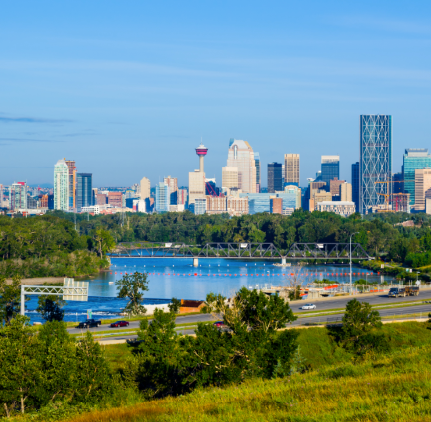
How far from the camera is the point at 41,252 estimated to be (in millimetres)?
80188

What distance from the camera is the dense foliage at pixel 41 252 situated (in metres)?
75.4

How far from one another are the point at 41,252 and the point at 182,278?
2118 cm

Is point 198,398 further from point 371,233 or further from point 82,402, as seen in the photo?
point 371,233

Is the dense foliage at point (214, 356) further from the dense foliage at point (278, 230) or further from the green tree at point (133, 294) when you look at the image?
the dense foliage at point (278, 230)

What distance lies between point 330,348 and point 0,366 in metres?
16.7

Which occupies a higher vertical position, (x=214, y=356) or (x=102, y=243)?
(x=102, y=243)

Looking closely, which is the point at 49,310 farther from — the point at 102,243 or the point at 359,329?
the point at 102,243

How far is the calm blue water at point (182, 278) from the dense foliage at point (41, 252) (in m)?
3.21

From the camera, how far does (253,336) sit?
22.2 meters

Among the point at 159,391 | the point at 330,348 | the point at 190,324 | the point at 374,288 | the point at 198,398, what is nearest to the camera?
the point at 198,398

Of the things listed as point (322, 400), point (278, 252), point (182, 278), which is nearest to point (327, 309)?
point (322, 400)

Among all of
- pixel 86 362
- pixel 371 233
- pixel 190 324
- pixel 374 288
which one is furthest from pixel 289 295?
pixel 371 233

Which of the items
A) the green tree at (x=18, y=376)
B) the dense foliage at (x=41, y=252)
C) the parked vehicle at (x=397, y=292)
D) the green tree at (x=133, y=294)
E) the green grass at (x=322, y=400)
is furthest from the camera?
the dense foliage at (x=41, y=252)

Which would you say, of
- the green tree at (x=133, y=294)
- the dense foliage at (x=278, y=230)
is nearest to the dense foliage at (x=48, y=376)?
the green tree at (x=133, y=294)
